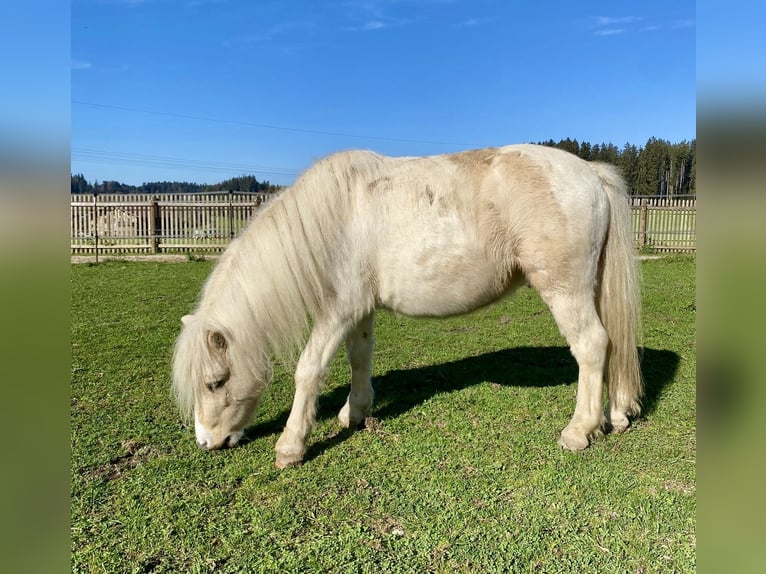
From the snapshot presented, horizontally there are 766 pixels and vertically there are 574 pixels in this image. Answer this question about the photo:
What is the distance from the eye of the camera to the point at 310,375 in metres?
3.43

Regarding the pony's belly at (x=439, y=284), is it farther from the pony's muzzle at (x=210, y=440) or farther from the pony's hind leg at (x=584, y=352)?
the pony's muzzle at (x=210, y=440)

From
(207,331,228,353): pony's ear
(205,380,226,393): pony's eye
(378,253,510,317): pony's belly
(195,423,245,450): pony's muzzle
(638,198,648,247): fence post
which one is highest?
(638,198,648,247): fence post

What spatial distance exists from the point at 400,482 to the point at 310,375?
96 cm

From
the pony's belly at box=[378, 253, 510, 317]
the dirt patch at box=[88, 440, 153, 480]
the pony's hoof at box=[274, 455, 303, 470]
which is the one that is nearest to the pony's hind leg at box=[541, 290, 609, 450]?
the pony's belly at box=[378, 253, 510, 317]

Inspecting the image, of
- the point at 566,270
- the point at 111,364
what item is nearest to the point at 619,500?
the point at 566,270

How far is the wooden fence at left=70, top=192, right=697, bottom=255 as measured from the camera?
17.2 metres

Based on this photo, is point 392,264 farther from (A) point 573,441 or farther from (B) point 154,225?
(B) point 154,225

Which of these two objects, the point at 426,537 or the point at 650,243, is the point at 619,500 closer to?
the point at 426,537

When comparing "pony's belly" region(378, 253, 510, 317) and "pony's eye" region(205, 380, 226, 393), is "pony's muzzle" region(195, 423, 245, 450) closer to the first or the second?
"pony's eye" region(205, 380, 226, 393)

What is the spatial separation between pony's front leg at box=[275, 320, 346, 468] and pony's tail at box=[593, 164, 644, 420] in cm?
205

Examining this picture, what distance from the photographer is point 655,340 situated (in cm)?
627

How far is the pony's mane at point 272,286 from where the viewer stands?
10.7 ft

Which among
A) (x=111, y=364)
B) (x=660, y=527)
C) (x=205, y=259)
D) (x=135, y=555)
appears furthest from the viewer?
(x=205, y=259)
